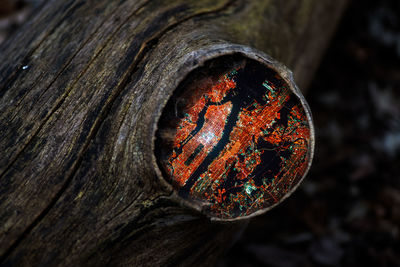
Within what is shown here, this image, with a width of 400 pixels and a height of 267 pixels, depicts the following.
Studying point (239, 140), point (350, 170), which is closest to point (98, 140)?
point (239, 140)

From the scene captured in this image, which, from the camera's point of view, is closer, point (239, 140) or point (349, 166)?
point (239, 140)

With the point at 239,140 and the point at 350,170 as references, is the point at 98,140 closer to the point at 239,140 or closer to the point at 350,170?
the point at 239,140

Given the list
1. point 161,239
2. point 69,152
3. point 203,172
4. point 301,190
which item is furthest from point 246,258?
Result: point 69,152

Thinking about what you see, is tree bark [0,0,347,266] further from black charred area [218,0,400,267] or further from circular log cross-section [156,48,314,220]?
black charred area [218,0,400,267]

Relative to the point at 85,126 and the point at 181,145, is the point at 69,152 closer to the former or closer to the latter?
the point at 85,126

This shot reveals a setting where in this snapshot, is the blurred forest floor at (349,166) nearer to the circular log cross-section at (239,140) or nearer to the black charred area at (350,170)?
the black charred area at (350,170)

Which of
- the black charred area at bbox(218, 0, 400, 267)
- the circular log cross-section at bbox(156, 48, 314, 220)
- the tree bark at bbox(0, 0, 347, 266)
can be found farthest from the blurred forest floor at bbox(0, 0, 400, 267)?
the circular log cross-section at bbox(156, 48, 314, 220)

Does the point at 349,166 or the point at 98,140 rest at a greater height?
the point at 98,140
